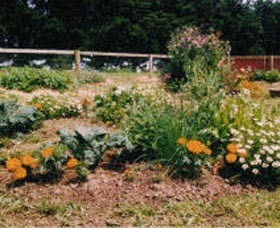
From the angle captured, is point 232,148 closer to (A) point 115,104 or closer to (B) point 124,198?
(B) point 124,198

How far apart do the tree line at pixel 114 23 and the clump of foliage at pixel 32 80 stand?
1290 centimetres

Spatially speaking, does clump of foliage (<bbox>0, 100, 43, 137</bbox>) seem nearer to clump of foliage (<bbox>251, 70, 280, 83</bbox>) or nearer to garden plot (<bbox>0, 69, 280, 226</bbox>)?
garden plot (<bbox>0, 69, 280, 226</bbox>)

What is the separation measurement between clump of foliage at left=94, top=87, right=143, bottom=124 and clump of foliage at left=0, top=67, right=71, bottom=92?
5035mm

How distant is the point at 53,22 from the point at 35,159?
A: 2246 cm

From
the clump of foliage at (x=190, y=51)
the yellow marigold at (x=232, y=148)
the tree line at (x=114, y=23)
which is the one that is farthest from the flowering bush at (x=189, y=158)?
the tree line at (x=114, y=23)

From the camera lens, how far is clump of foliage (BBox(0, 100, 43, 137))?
5523 mm

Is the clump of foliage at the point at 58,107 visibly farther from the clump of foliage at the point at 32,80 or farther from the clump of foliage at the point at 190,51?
the clump of foliage at the point at 190,51

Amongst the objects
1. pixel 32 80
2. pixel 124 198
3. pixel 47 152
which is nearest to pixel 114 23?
pixel 32 80

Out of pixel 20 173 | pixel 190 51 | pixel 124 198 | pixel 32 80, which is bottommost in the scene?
pixel 124 198

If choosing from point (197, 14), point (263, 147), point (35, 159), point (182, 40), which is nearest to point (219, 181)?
point (263, 147)

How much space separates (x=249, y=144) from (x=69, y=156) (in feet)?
5.90

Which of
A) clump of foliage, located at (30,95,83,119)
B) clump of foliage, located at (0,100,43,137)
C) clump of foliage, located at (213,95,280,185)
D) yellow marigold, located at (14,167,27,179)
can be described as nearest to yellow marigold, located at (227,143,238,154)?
clump of foliage, located at (213,95,280,185)

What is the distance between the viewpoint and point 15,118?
5.66 m

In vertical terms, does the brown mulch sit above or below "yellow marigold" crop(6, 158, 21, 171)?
below
